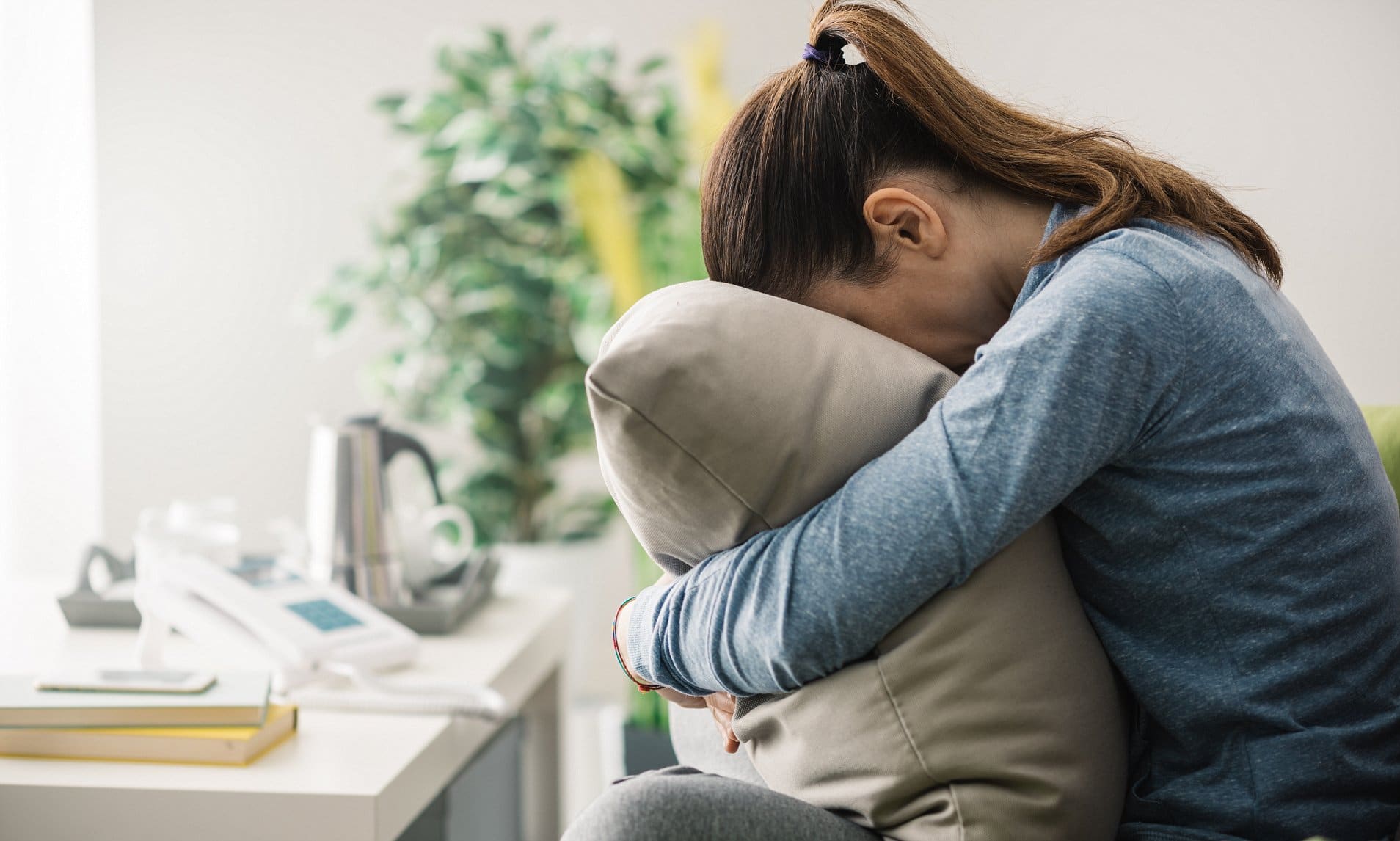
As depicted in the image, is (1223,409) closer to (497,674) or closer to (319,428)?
(497,674)

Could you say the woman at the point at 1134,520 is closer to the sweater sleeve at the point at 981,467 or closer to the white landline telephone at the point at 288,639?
the sweater sleeve at the point at 981,467

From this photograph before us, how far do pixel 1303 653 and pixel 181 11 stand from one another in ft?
8.37

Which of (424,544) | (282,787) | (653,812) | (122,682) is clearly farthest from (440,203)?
(653,812)

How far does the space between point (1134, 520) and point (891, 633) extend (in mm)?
167

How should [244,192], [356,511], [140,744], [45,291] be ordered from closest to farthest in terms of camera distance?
[140,744] → [356,511] → [45,291] → [244,192]

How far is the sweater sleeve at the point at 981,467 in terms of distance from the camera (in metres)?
0.64

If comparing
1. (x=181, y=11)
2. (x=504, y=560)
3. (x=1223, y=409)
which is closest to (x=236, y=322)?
(x=181, y=11)

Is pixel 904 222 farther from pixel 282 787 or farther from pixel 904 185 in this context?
pixel 282 787

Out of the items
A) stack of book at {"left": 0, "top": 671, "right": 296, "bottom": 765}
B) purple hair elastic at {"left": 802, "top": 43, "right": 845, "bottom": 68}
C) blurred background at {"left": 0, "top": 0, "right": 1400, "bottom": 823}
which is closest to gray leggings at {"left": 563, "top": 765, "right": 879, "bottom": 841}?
stack of book at {"left": 0, "top": 671, "right": 296, "bottom": 765}

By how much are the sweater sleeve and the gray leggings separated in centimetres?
8

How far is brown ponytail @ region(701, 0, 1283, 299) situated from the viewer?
2.57 feet

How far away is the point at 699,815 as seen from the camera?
0.67 meters

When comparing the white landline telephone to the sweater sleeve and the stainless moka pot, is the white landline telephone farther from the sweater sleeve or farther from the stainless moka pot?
the sweater sleeve

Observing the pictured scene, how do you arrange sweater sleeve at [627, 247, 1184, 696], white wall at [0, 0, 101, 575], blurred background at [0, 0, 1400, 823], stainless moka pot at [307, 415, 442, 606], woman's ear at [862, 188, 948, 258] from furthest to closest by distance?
white wall at [0, 0, 101, 575], blurred background at [0, 0, 1400, 823], stainless moka pot at [307, 415, 442, 606], woman's ear at [862, 188, 948, 258], sweater sleeve at [627, 247, 1184, 696]
